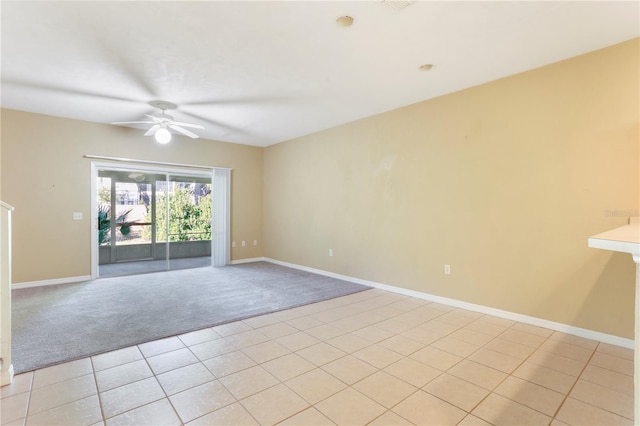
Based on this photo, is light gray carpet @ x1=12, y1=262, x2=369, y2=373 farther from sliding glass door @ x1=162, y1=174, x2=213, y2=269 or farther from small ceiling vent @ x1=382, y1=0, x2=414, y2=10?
small ceiling vent @ x1=382, y1=0, x2=414, y2=10

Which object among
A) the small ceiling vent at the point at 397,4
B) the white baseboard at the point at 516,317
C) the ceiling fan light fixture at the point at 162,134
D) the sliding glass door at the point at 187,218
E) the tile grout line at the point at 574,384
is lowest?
the tile grout line at the point at 574,384

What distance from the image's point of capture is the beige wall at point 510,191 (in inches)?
112

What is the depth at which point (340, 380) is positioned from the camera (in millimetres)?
2250

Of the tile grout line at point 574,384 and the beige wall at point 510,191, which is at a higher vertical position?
the beige wall at point 510,191

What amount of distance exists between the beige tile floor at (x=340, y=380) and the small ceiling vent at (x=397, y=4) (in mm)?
2786

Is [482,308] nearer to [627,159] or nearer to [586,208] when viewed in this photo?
[586,208]

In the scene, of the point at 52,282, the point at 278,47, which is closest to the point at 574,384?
the point at 278,47

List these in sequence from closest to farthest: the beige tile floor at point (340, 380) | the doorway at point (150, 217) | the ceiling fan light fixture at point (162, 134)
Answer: the beige tile floor at point (340, 380) → the ceiling fan light fixture at point (162, 134) → the doorway at point (150, 217)

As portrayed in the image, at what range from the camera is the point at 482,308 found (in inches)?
146

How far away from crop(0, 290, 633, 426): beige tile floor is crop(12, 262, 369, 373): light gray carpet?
0.30 m

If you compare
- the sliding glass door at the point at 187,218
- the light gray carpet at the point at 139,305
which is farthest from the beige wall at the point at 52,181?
the sliding glass door at the point at 187,218

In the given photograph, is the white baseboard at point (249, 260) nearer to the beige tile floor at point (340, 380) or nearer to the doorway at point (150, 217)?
the doorway at point (150, 217)

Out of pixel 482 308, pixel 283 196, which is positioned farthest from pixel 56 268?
pixel 482 308

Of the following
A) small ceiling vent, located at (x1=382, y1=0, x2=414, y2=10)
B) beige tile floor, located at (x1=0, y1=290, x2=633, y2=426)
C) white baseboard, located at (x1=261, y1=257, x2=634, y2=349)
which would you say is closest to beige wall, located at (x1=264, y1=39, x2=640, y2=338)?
white baseboard, located at (x1=261, y1=257, x2=634, y2=349)
